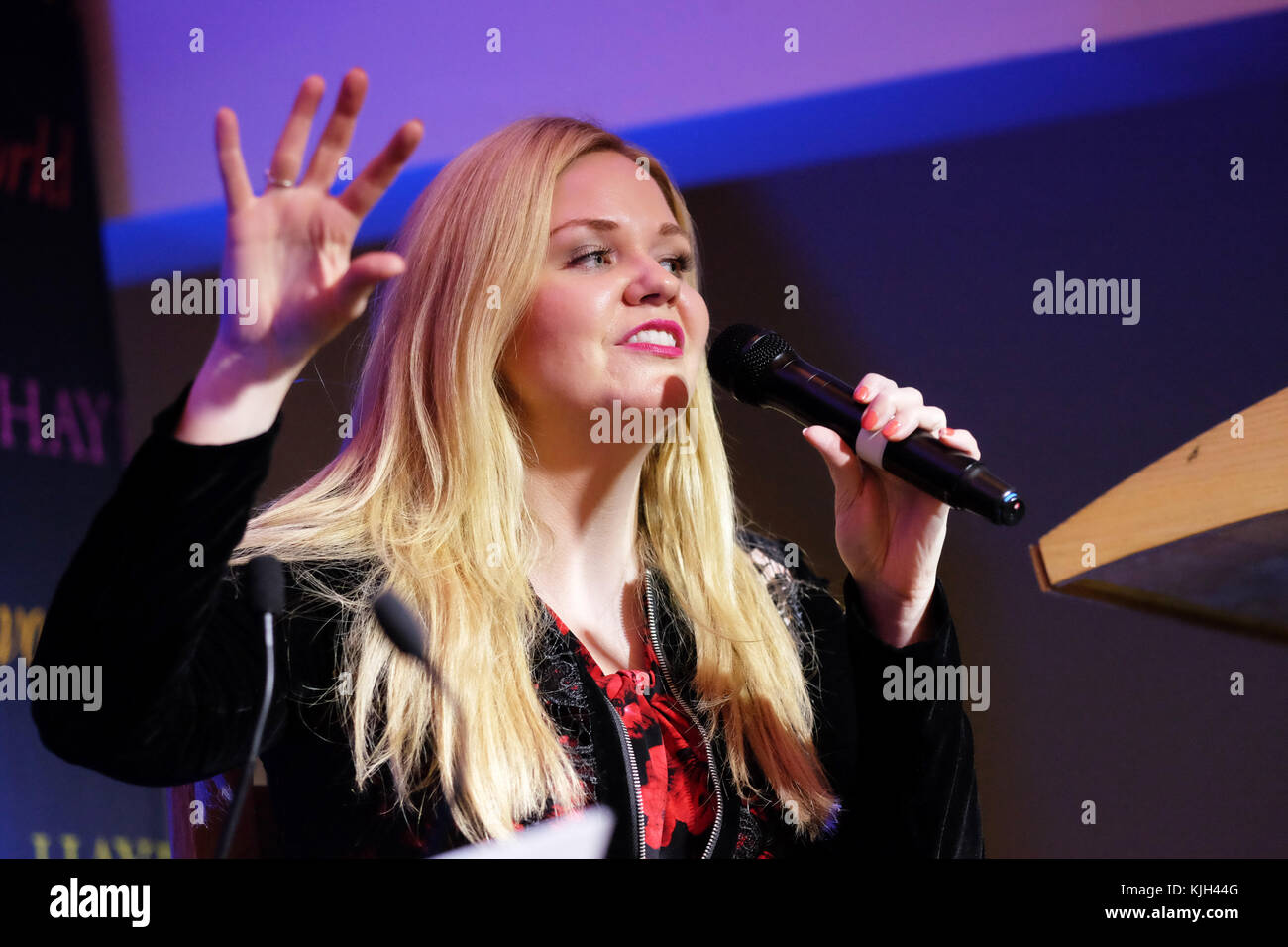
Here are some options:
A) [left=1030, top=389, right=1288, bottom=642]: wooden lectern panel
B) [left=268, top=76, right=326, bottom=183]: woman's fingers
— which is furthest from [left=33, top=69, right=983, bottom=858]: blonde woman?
[left=268, top=76, right=326, bottom=183]: woman's fingers

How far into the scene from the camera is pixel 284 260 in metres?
0.79

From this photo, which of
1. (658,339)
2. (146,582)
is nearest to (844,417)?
(658,339)

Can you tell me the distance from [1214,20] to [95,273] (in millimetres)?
1925

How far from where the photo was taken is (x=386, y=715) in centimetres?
114

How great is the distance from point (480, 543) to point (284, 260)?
0.53 meters

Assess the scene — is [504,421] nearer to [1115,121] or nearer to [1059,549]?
[1059,549]

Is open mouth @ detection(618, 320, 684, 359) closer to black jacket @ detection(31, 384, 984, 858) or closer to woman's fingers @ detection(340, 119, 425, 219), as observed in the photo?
black jacket @ detection(31, 384, 984, 858)

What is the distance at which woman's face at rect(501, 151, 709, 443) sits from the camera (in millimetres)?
1258

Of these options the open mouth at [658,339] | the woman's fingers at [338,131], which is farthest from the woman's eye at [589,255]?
the woman's fingers at [338,131]

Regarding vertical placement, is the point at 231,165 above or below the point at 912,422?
above

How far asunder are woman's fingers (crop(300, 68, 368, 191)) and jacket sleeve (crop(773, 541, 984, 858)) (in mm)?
734

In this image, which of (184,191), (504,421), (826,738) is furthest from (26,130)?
(826,738)

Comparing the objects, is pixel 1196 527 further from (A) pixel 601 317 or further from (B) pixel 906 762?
(A) pixel 601 317
